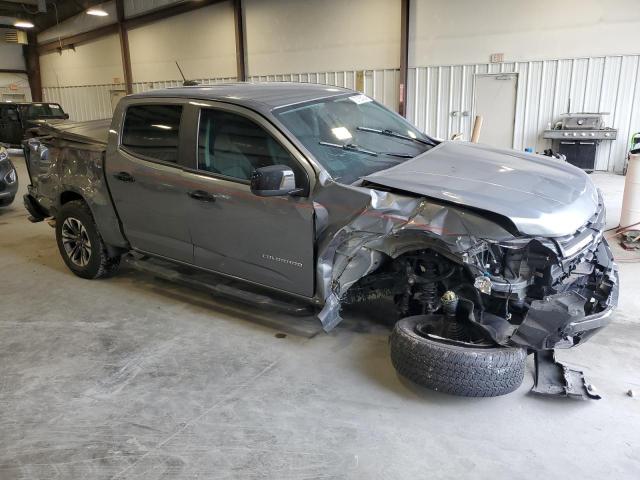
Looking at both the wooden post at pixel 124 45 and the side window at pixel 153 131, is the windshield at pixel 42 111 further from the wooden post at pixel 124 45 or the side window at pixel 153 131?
the side window at pixel 153 131

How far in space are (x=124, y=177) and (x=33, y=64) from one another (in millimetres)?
23872

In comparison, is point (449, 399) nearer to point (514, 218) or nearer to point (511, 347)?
point (511, 347)

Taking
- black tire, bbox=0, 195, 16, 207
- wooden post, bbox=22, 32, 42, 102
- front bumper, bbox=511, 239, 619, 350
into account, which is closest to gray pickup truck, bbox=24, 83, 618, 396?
front bumper, bbox=511, 239, 619, 350

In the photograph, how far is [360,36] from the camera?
1318 cm

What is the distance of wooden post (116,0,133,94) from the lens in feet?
60.3

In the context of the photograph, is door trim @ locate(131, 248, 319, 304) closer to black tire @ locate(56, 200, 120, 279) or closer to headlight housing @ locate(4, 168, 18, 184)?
black tire @ locate(56, 200, 120, 279)

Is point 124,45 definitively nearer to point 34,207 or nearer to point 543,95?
point 543,95

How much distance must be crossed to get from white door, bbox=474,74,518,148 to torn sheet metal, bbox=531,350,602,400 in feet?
31.5

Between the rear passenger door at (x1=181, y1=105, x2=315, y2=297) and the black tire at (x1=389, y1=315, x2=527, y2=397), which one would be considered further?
the rear passenger door at (x1=181, y1=105, x2=315, y2=297)

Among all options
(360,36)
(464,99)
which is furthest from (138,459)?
(360,36)

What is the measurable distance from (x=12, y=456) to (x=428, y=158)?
9.62 ft

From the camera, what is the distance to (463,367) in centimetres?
258

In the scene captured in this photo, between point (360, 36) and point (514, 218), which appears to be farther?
point (360, 36)

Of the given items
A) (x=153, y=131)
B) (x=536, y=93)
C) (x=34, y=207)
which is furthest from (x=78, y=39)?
(x=153, y=131)
